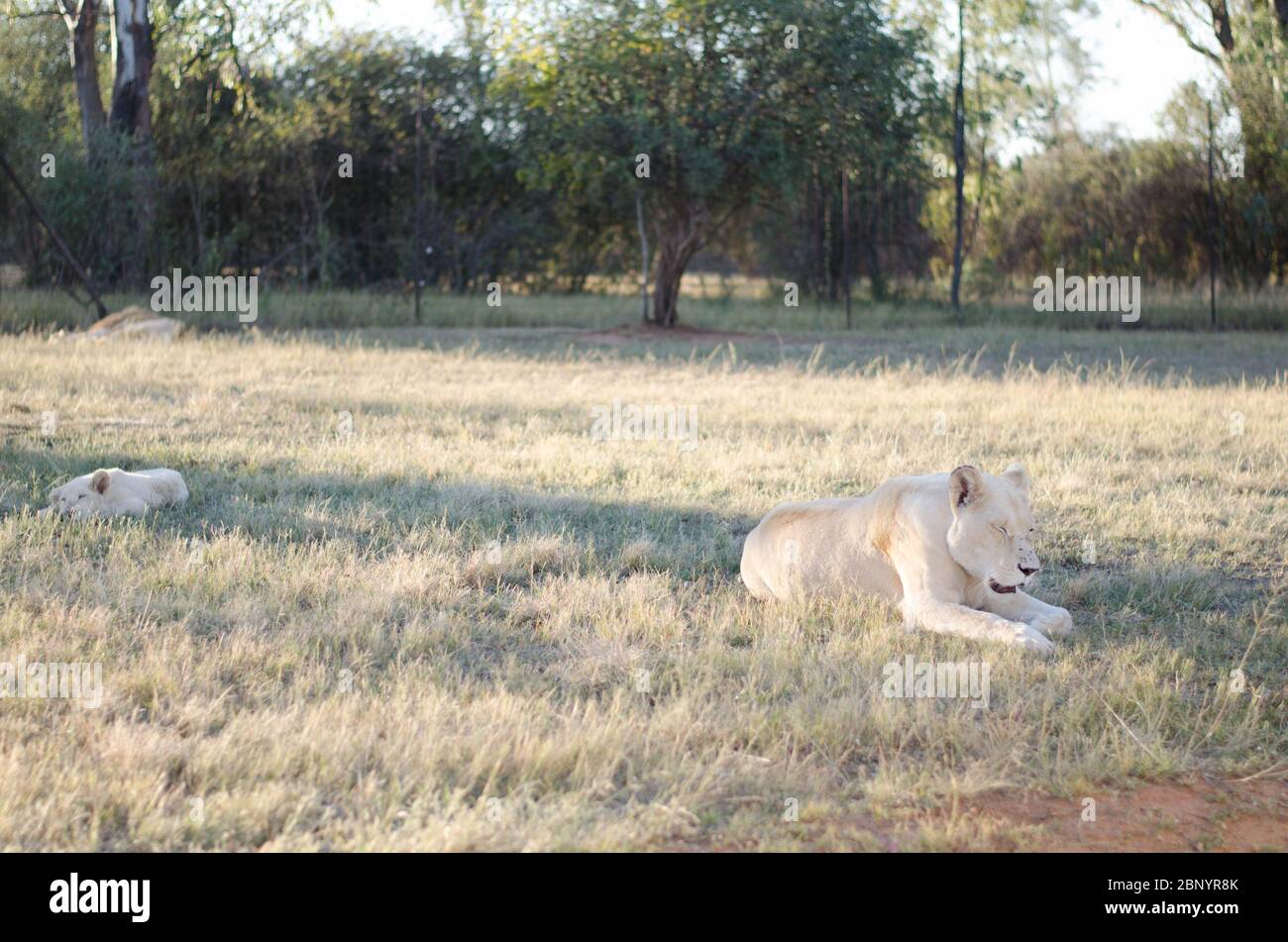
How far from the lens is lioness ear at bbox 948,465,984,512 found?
518 centimetres

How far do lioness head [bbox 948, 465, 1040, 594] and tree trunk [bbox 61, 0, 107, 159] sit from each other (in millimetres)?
22066

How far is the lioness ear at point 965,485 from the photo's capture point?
17.0 ft

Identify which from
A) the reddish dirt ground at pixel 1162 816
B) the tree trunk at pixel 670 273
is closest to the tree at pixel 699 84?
the tree trunk at pixel 670 273

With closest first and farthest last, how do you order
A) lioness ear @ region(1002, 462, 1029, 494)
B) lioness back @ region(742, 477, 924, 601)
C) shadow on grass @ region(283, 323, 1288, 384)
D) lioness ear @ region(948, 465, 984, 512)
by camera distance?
lioness ear @ region(948, 465, 984, 512)
lioness ear @ region(1002, 462, 1029, 494)
lioness back @ region(742, 477, 924, 601)
shadow on grass @ region(283, 323, 1288, 384)

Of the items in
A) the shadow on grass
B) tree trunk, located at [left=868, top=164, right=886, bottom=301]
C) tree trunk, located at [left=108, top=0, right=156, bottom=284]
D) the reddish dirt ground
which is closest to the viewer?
the reddish dirt ground

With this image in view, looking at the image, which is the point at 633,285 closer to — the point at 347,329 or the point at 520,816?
the point at 347,329

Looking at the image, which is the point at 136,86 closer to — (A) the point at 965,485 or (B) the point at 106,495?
(B) the point at 106,495

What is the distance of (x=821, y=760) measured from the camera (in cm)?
436

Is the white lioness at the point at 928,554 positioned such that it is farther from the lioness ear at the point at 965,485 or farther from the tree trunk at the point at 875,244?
the tree trunk at the point at 875,244

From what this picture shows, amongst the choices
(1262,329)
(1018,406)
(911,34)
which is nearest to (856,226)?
(911,34)

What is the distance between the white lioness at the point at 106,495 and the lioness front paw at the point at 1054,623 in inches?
189

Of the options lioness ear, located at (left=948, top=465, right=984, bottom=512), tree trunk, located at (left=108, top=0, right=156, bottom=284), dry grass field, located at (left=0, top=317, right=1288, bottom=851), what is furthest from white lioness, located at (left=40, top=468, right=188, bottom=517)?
tree trunk, located at (left=108, top=0, right=156, bottom=284)

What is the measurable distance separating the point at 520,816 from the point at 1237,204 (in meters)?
24.8

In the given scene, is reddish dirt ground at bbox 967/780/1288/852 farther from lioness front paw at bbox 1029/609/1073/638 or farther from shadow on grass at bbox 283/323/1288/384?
shadow on grass at bbox 283/323/1288/384
